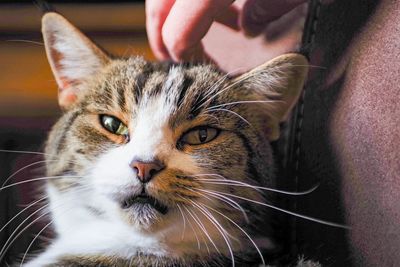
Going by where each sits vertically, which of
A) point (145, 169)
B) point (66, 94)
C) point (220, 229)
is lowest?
point (220, 229)

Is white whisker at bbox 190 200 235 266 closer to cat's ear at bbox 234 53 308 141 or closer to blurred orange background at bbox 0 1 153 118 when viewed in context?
cat's ear at bbox 234 53 308 141

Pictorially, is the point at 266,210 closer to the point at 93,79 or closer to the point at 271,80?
the point at 271,80

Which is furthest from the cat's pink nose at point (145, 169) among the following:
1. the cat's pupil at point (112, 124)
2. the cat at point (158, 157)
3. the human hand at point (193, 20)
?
the human hand at point (193, 20)

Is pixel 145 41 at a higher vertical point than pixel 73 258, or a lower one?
higher

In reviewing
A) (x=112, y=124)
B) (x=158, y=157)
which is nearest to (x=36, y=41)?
(x=112, y=124)

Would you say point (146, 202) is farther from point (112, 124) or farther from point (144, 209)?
point (112, 124)

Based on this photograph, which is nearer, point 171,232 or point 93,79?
point 171,232

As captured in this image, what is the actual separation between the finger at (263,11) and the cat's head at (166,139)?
3.3 inches

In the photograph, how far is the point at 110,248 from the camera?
2.10 feet

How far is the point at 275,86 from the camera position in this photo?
689 mm

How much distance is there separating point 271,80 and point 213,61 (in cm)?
14

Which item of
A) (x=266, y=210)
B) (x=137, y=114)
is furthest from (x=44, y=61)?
(x=266, y=210)

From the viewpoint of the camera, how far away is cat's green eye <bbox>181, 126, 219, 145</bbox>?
24.8 inches

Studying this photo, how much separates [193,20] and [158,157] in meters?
0.20
